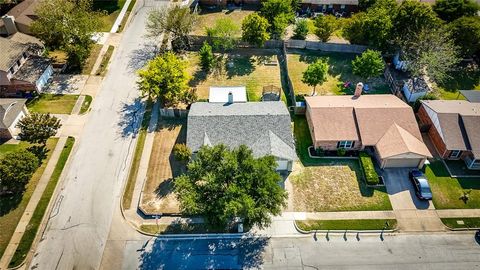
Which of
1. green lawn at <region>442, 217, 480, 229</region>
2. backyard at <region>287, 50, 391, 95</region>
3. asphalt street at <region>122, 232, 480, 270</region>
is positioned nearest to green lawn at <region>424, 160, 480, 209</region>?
green lawn at <region>442, 217, 480, 229</region>

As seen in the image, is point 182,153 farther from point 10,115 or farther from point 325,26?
point 325,26

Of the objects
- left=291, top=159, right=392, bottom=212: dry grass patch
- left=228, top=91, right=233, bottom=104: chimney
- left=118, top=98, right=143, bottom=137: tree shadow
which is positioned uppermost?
left=228, top=91, right=233, bottom=104: chimney

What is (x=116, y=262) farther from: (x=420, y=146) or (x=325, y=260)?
(x=420, y=146)

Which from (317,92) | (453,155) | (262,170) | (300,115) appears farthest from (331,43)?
(262,170)

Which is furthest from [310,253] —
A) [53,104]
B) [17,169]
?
[53,104]

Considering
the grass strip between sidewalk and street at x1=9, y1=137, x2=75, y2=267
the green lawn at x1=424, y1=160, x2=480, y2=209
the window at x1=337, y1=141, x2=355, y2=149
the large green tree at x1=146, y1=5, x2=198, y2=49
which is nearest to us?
the grass strip between sidewalk and street at x1=9, y1=137, x2=75, y2=267

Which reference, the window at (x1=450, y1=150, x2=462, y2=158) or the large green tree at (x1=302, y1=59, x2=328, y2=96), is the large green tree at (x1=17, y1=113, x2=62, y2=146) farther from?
the window at (x1=450, y1=150, x2=462, y2=158)
